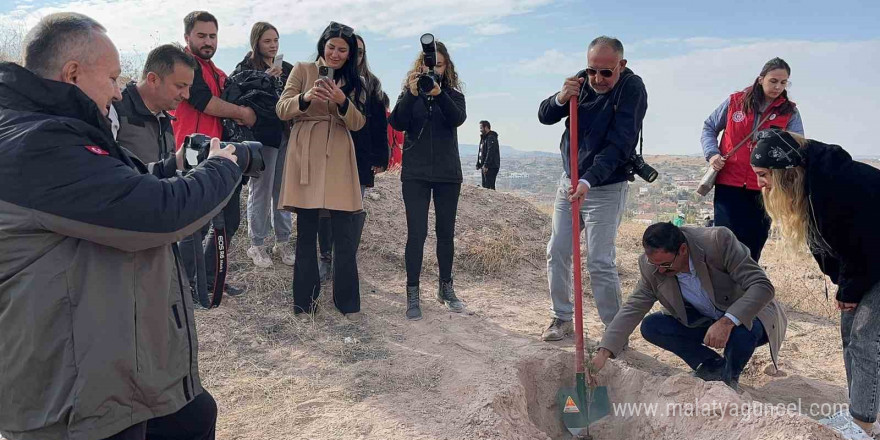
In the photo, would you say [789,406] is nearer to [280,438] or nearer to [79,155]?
[280,438]

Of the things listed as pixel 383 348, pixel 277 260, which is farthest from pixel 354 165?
pixel 277 260

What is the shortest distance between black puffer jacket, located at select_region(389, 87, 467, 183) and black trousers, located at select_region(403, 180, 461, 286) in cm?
9

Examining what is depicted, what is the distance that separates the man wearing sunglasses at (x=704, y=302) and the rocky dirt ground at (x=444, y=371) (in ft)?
0.73

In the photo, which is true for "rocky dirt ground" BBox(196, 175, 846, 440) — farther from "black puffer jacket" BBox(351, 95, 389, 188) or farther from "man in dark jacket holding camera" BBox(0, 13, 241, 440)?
"man in dark jacket holding camera" BBox(0, 13, 241, 440)

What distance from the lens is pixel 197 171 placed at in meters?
1.80

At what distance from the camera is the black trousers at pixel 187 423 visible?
193cm

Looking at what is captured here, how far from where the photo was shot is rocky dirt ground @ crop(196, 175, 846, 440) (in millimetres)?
2965

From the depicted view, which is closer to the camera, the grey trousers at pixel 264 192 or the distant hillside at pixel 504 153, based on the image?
the grey trousers at pixel 264 192

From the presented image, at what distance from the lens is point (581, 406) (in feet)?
11.1

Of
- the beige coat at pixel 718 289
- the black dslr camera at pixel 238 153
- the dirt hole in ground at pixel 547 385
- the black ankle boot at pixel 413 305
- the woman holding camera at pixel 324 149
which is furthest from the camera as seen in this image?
the black ankle boot at pixel 413 305

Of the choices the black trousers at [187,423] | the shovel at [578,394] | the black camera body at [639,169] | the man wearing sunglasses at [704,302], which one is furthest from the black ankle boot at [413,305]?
the black trousers at [187,423]

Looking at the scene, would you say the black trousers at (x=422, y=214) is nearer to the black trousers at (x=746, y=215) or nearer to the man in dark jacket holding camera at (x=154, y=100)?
the man in dark jacket holding camera at (x=154, y=100)

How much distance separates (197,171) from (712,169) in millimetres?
3645

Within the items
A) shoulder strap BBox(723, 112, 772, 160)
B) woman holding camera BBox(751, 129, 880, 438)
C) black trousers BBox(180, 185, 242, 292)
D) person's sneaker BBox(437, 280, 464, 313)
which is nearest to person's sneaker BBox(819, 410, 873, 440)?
woman holding camera BBox(751, 129, 880, 438)
